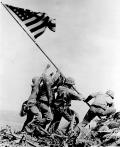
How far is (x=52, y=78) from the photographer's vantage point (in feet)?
44.0

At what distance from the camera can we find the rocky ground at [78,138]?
11.3 metres

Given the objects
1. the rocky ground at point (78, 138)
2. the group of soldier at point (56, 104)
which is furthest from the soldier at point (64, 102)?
the rocky ground at point (78, 138)

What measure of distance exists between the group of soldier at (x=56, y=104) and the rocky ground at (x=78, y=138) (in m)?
0.47

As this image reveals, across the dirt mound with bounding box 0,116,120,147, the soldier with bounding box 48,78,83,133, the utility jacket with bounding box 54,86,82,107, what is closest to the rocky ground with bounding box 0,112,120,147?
the dirt mound with bounding box 0,116,120,147

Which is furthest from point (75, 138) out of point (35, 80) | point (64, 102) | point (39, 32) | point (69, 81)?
point (39, 32)

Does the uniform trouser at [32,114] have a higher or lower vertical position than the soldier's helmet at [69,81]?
lower

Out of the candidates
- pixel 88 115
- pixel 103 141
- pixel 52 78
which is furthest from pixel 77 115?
pixel 103 141

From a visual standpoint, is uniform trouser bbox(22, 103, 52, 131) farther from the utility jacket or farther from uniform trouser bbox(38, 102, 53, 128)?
the utility jacket

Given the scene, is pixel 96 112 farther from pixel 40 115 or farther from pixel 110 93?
pixel 40 115

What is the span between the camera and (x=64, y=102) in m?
13.2

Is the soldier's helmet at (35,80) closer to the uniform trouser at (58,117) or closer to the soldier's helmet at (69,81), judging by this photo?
the soldier's helmet at (69,81)

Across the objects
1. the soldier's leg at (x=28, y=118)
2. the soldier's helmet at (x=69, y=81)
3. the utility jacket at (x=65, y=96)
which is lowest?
the soldier's leg at (x=28, y=118)

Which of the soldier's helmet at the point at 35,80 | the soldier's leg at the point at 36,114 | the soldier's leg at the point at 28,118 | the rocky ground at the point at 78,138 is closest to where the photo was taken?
the rocky ground at the point at 78,138

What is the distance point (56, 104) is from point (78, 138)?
1869mm
